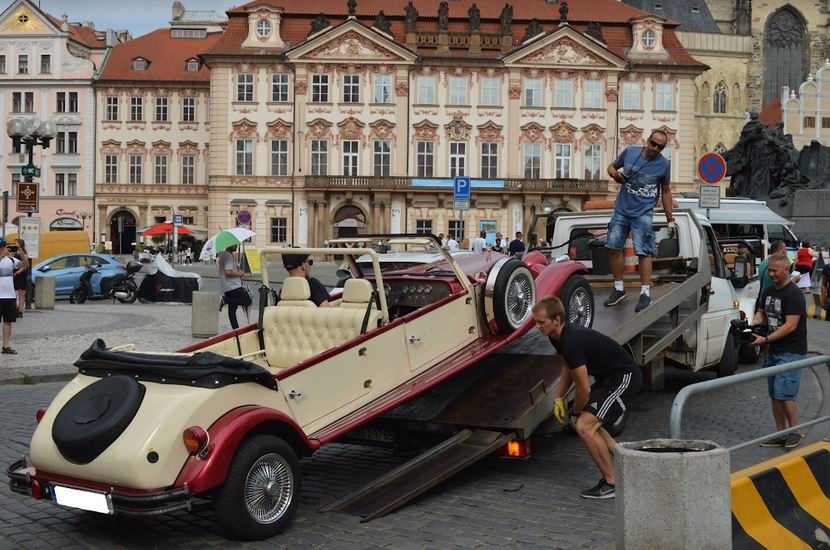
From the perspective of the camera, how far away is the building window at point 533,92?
6075 centimetres

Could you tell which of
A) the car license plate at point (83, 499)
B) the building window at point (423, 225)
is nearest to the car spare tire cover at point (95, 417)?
the car license plate at point (83, 499)

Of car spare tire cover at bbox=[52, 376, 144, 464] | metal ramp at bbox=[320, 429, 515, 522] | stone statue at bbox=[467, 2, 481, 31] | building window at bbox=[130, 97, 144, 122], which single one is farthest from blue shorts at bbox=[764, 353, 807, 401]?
building window at bbox=[130, 97, 144, 122]

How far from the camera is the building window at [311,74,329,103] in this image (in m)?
59.7

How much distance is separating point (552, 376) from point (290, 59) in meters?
53.1

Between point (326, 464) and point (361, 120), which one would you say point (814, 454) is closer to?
point (326, 464)

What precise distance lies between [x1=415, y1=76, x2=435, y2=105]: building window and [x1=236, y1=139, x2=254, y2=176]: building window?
10248mm

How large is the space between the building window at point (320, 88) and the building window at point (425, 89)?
5307 mm

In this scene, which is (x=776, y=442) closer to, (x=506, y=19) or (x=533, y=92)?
(x=533, y=92)

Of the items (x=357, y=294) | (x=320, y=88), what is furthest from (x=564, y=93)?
(x=357, y=294)

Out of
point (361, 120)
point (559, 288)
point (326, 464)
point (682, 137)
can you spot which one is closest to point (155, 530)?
point (326, 464)

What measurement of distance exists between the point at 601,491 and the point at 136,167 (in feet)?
206

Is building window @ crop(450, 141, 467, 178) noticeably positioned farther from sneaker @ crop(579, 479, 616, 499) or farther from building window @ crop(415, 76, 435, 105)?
sneaker @ crop(579, 479, 616, 499)

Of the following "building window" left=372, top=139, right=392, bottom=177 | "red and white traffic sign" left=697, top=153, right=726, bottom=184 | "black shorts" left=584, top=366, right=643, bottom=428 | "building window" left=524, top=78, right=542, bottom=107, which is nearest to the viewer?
"black shorts" left=584, top=366, right=643, bottom=428

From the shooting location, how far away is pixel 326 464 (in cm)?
877
